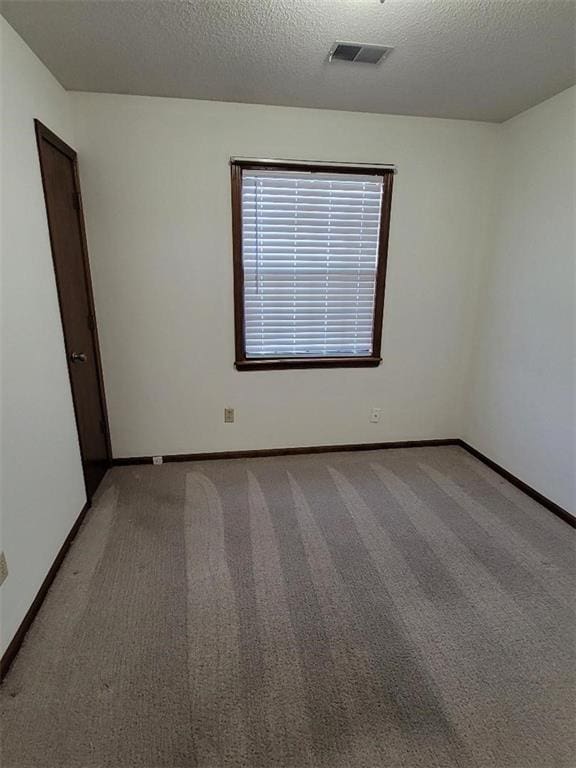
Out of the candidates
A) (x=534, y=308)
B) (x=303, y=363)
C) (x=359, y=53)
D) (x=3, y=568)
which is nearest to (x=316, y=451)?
(x=303, y=363)

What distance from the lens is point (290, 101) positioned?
2465 millimetres

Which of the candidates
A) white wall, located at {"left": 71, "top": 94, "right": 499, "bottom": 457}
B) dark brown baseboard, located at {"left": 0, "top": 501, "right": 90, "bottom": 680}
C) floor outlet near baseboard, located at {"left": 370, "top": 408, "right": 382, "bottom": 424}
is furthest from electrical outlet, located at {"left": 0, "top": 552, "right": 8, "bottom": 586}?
floor outlet near baseboard, located at {"left": 370, "top": 408, "right": 382, "bottom": 424}

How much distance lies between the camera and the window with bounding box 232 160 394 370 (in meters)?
2.70

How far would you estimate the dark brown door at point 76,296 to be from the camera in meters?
2.10

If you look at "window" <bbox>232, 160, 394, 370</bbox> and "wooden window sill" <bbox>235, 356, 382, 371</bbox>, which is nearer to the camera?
"window" <bbox>232, 160, 394, 370</bbox>

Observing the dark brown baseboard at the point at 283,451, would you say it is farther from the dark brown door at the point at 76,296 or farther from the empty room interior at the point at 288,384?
the dark brown door at the point at 76,296

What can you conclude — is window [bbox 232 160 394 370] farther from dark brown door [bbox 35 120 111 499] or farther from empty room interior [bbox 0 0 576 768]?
dark brown door [bbox 35 120 111 499]

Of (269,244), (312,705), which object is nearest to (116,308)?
(269,244)

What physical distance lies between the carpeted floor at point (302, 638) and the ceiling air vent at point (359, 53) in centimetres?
245

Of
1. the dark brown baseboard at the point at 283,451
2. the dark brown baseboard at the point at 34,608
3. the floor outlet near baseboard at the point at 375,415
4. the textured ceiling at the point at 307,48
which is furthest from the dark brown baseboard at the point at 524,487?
the dark brown baseboard at the point at 34,608

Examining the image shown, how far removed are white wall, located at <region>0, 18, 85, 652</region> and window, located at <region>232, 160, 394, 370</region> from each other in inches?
45.5

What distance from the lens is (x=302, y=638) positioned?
1.63 meters

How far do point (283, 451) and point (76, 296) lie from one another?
1842 mm

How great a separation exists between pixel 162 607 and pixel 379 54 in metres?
2.76
